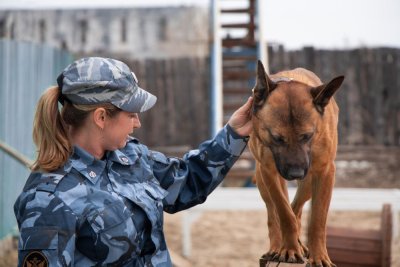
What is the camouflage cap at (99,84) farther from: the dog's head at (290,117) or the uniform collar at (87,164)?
the dog's head at (290,117)

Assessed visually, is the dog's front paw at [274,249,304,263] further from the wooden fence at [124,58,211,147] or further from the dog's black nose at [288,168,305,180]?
the wooden fence at [124,58,211,147]

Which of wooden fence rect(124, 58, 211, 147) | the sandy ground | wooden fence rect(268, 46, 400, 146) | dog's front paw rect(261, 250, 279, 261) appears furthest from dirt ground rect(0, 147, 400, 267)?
dog's front paw rect(261, 250, 279, 261)

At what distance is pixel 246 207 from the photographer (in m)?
8.91

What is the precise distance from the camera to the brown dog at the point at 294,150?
2973mm

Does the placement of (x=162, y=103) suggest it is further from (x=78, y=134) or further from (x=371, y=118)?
(x=78, y=134)

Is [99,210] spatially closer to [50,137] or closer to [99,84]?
[50,137]

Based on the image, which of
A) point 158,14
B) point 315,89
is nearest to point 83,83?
point 315,89

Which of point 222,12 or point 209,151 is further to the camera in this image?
point 222,12

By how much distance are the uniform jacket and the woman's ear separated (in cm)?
14

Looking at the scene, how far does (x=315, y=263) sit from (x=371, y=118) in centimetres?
1325

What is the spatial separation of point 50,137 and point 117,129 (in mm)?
290

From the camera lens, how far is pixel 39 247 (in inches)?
101

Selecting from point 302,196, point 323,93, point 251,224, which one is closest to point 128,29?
point 251,224

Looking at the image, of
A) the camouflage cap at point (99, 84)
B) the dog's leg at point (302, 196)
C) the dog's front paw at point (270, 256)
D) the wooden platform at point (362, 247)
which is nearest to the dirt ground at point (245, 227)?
the wooden platform at point (362, 247)
